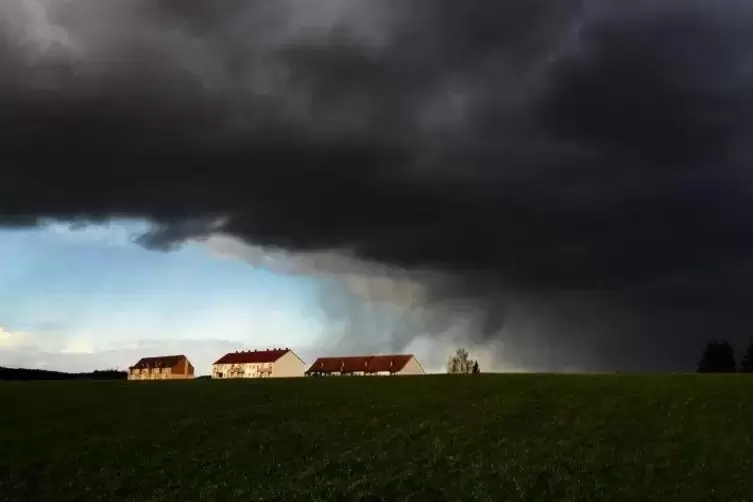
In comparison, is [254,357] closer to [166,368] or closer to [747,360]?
[166,368]

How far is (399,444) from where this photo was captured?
33469 millimetres

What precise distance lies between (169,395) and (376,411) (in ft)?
69.4

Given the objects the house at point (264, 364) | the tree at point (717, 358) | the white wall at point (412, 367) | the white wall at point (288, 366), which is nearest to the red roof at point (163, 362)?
the house at point (264, 364)

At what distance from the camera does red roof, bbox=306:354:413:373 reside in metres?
164

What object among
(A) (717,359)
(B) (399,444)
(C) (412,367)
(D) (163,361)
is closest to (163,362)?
(D) (163,361)

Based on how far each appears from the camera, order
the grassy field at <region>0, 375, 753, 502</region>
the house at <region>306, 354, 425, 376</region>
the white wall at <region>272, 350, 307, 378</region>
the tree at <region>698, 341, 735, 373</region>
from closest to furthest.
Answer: the grassy field at <region>0, 375, 753, 502</region>, the tree at <region>698, 341, 735, 373</region>, the house at <region>306, 354, 425, 376</region>, the white wall at <region>272, 350, 307, 378</region>

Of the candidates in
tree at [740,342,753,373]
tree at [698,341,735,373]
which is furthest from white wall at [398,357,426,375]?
tree at [740,342,753,373]

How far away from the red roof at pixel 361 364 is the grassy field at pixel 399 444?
364 ft

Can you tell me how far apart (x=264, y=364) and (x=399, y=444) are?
149594mm

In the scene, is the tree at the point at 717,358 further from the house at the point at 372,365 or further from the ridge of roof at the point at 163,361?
the ridge of roof at the point at 163,361

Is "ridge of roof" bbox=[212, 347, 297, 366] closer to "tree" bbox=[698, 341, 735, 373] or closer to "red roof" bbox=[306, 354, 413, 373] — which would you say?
"red roof" bbox=[306, 354, 413, 373]

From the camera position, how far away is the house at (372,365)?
163375 millimetres

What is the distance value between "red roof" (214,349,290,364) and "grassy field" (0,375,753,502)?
126 m

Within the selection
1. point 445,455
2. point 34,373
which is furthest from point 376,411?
point 34,373
